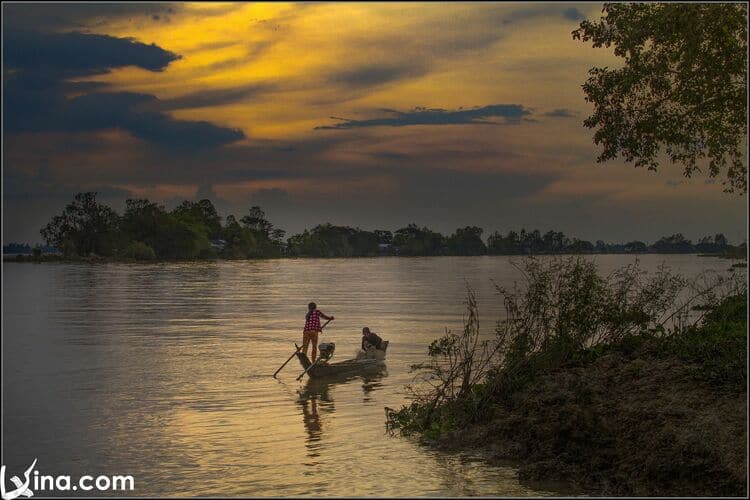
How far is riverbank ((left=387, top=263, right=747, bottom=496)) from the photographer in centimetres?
1309

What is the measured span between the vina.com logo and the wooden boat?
1171 centimetres

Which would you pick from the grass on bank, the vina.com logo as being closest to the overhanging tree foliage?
the grass on bank

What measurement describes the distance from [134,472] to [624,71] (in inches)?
506

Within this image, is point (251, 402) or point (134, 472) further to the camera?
point (251, 402)

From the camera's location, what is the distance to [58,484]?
15.6 metres

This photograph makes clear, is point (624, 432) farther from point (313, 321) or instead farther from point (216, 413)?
point (313, 321)

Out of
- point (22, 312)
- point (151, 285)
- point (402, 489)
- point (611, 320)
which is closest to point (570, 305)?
point (611, 320)

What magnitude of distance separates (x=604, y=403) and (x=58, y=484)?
9.84 m

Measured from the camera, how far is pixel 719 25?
54.6 feet

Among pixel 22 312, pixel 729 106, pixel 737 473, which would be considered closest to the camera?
pixel 737 473

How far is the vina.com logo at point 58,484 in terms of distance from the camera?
1494cm

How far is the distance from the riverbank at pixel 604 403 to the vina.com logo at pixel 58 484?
5.87 metres

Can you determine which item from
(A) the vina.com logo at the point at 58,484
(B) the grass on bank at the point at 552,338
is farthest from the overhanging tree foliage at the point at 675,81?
(A) the vina.com logo at the point at 58,484

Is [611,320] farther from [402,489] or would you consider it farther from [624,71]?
[402,489]
